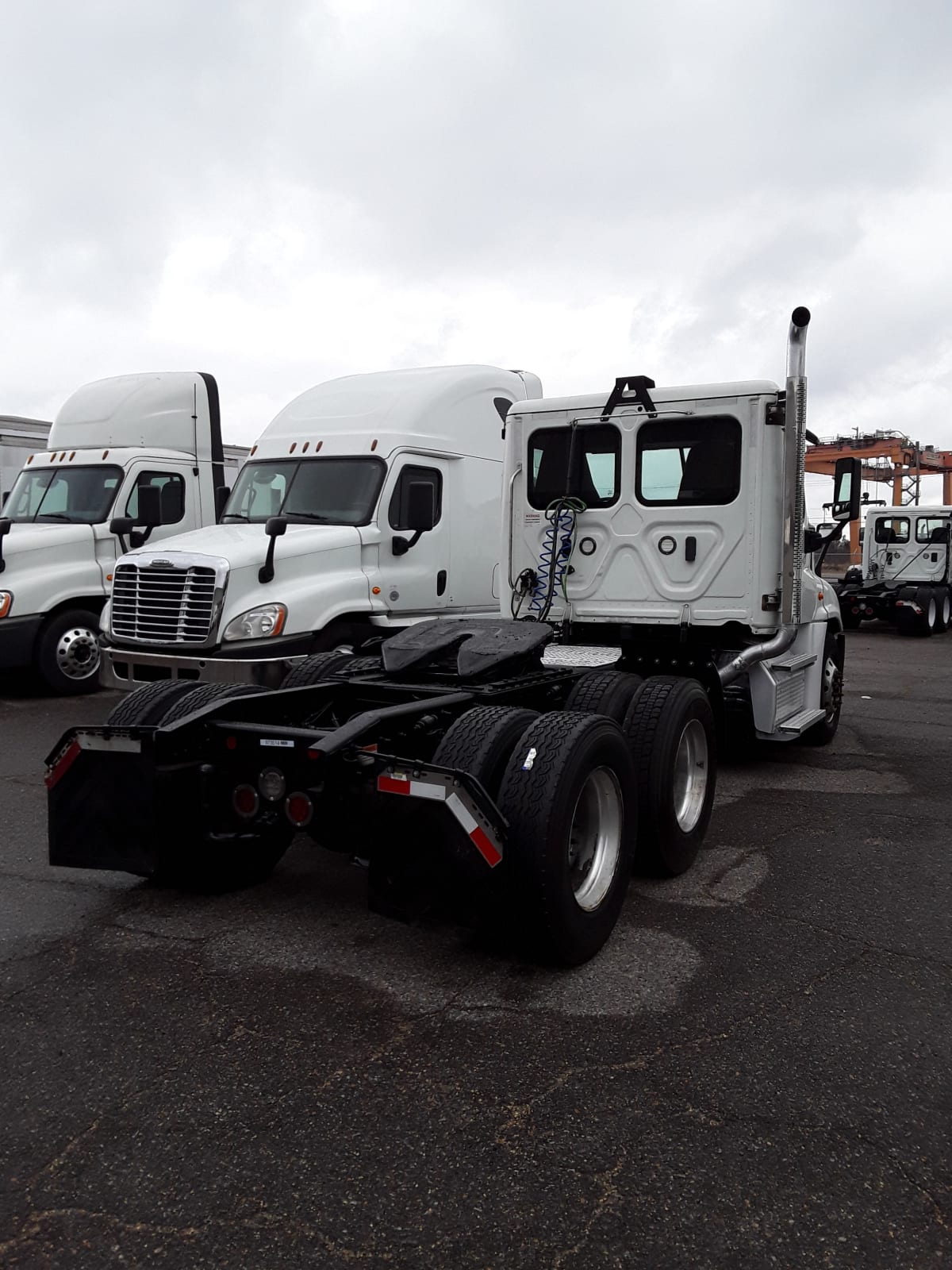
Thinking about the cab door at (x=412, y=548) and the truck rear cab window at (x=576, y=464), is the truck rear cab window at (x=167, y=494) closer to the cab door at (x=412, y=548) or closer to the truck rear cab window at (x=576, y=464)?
the cab door at (x=412, y=548)

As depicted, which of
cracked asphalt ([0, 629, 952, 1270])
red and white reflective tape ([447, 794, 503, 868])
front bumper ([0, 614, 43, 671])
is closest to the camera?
cracked asphalt ([0, 629, 952, 1270])

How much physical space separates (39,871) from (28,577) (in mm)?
6361

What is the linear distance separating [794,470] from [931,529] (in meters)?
16.8

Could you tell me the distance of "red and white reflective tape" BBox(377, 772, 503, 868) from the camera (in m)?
3.61

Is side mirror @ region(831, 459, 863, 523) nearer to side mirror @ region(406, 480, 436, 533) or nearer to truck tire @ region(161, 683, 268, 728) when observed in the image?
side mirror @ region(406, 480, 436, 533)

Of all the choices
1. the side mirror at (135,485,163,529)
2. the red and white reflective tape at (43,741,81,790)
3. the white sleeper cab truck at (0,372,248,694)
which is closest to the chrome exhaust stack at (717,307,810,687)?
the red and white reflective tape at (43,741,81,790)

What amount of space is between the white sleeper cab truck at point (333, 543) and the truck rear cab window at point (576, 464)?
2.08m

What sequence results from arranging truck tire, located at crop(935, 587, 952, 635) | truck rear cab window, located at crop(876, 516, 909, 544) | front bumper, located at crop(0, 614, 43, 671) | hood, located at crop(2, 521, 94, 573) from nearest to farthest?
front bumper, located at crop(0, 614, 43, 671) < hood, located at crop(2, 521, 94, 573) < truck tire, located at crop(935, 587, 952, 635) < truck rear cab window, located at crop(876, 516, 909, 544)

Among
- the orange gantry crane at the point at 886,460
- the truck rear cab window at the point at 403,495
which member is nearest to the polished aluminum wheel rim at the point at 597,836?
the truck rear cab window at the point at 403,495

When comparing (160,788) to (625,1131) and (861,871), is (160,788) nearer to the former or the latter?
(625,1131)

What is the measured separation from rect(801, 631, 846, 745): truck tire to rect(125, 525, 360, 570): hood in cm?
408

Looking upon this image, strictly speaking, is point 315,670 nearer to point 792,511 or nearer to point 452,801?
point 452,801

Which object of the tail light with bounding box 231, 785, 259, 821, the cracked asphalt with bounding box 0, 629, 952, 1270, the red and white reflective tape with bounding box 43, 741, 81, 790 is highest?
the red and white reflective tape with bounding box 43, 741, 81, 790

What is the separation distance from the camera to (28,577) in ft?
35.2
